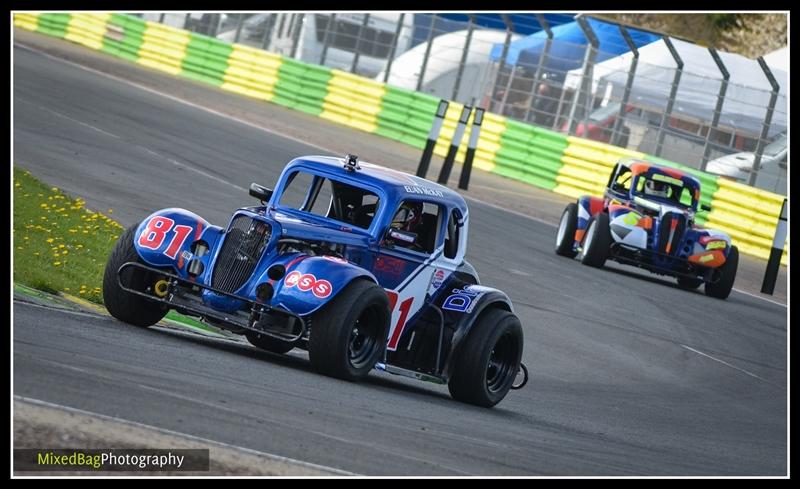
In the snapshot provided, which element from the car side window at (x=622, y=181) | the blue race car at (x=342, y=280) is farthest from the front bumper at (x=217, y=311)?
the car side window at (x=622, y=181)

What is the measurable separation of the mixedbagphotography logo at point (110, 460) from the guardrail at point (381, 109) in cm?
2221

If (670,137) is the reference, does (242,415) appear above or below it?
below

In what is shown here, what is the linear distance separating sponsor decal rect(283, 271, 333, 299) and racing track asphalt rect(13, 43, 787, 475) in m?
0.54

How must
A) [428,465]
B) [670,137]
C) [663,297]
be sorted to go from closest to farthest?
1. [428,465]
2. [663,297]
3. [670,137]

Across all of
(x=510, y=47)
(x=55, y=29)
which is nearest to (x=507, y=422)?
(x=510, y=47)

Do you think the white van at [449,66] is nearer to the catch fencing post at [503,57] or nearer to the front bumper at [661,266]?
the catch fencing post at [503,57]

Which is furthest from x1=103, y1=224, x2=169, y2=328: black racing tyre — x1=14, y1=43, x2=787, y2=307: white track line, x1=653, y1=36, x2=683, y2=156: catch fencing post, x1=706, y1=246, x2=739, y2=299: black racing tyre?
x1=653, y1=36, x2=683, y2=156: catch fencing post

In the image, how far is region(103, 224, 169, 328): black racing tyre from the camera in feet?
29.1

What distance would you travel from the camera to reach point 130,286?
8875 millimetres

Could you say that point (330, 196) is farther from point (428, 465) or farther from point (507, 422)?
point (428, 465)

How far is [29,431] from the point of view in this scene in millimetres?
5348

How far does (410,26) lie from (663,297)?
17793 millimetres

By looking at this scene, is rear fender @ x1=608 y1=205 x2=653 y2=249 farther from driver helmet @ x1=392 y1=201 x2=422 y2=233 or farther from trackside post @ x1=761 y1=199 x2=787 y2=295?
driver helmet @ x1=392 y1=201 x2=422 y2=233

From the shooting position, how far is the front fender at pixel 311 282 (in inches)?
324
